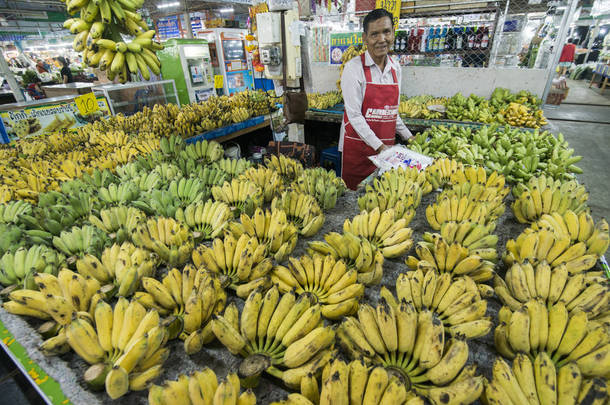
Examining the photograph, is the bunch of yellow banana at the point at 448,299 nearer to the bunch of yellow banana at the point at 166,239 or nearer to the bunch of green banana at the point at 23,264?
the bunch of yellow banana at the point at 166,239

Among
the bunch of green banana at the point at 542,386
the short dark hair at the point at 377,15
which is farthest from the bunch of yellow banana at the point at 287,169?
the bunch of green banana at the point at 542,386

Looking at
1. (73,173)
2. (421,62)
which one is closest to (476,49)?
(421,62)

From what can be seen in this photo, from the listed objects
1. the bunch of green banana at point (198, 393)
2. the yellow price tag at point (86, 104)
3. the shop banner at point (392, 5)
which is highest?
the shop banner at point (392, 5)

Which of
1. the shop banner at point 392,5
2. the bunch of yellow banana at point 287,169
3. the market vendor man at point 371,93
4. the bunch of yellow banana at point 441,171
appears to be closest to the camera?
the bunch of yellow banana at point 441,171

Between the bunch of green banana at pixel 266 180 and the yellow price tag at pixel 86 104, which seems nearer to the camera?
the bunch of green banana at pixel 266 180

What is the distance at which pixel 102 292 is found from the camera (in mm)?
1405

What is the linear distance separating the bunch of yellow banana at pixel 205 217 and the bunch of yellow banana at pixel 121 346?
2.51ft

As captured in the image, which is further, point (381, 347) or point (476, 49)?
point (476, 49)

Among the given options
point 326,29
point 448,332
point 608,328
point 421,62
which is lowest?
point 448,332

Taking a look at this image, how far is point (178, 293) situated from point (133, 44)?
1900 mm

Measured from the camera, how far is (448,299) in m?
1.28

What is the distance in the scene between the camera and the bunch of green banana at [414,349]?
0.92 metres

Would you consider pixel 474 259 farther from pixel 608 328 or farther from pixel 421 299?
pixel 608 328

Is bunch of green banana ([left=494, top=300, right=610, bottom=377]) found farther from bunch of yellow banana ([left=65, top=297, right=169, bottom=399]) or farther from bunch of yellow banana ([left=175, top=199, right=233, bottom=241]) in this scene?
bunch of yellow banana ([left=175, top=199, right=233, bottom=241])
